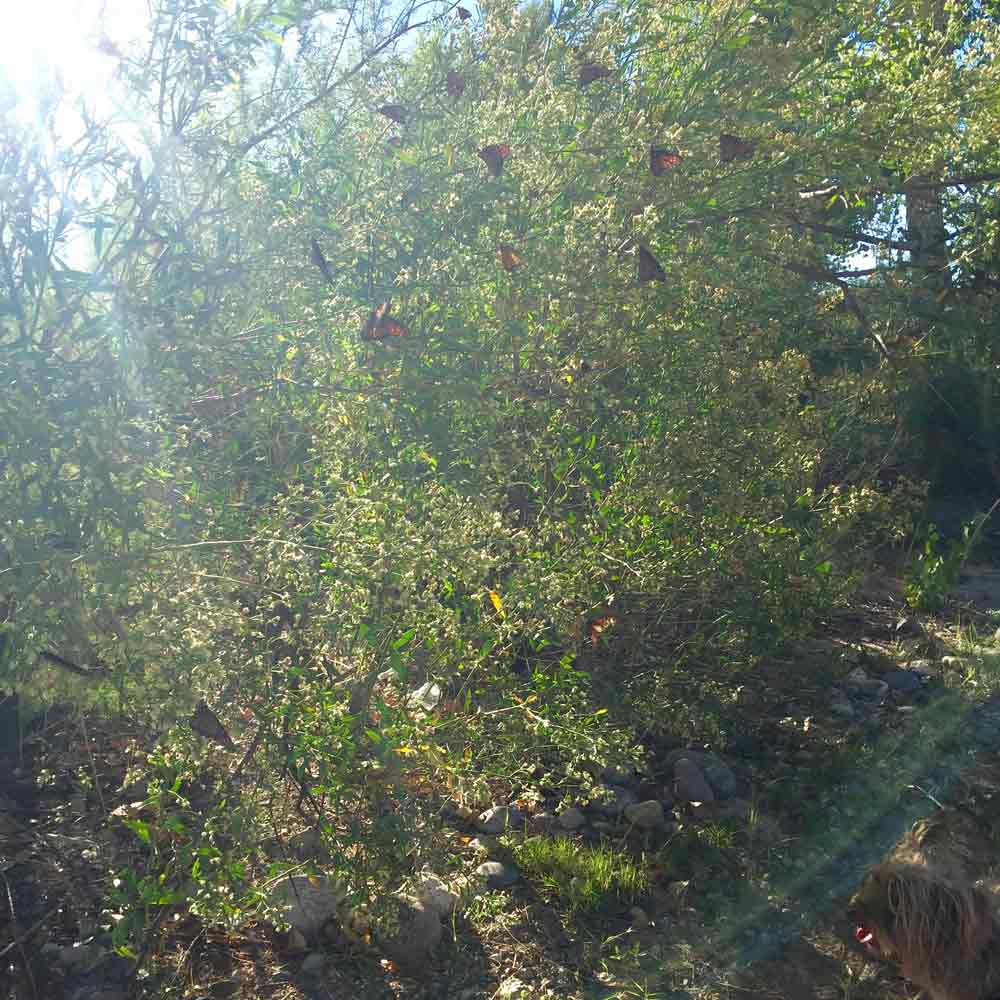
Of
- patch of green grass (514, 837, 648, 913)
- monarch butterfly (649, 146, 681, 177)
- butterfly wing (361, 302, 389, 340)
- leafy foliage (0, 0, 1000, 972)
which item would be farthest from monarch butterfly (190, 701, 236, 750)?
monarch butterfly (649, 146, 681, 177)

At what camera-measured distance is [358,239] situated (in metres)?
3.20

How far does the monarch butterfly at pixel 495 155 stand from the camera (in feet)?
10.7

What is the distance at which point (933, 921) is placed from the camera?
10.6ft

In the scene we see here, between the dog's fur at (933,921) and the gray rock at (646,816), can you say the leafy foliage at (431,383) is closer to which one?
the gray rock at (646,816)

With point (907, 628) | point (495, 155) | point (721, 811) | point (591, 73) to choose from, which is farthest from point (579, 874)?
point (907, 628)

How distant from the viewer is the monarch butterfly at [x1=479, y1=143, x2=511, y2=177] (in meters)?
3.27

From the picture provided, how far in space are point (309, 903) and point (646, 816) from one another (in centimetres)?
134

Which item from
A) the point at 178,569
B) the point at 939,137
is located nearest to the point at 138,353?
the point at 178,569

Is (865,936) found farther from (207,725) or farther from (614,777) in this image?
(207,725)

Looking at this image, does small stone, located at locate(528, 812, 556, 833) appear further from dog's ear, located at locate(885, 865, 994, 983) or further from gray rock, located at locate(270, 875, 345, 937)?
dog's ear, located at locate(885, 865, 994, 983)

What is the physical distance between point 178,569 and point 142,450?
0.98 feet

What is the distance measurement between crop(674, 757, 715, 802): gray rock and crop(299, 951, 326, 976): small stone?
1607 mm

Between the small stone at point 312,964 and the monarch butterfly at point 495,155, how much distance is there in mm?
2428

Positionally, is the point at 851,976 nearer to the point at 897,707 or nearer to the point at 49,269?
the point at 897,707
